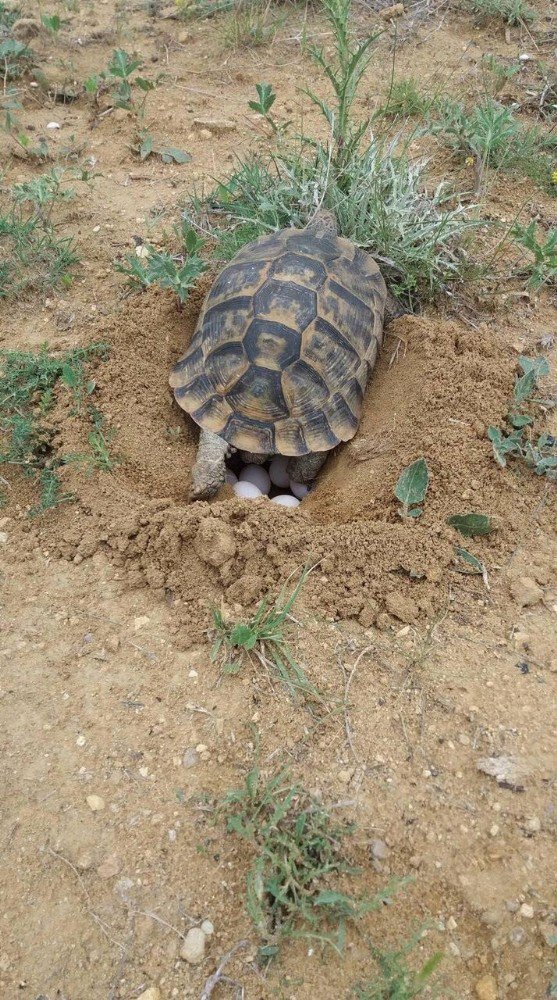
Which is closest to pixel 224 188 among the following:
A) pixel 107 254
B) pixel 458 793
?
pixel 107 254

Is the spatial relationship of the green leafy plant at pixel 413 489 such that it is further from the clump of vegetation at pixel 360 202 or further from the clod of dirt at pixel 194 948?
the clod of dirt at pixel 194 948

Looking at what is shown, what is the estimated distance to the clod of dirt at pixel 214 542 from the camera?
2578 millimetres

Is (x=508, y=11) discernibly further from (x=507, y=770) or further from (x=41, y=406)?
(x=507, y=770)

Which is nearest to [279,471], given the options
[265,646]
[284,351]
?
[284,351]

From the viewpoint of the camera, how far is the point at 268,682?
90.9 inches

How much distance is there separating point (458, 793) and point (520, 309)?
2435 millimetres

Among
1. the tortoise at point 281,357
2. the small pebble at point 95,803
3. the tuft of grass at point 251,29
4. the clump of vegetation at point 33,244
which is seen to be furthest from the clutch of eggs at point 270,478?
the tuft of grass at point 251,29

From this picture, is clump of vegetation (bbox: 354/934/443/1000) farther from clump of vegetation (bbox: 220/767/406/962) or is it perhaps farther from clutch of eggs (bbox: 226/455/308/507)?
clutch of eggs (bbox: 226/455/308/507)

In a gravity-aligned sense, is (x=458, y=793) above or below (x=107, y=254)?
below

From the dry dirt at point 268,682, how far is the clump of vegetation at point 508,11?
2.94m

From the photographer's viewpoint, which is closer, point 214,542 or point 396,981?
point 396,981

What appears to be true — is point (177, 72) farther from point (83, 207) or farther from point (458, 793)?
point (458, 793)

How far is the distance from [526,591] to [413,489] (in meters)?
0.57

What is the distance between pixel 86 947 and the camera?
1.82 meters
